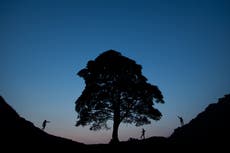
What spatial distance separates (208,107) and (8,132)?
173ft

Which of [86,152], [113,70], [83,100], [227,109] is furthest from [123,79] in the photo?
[227,109]

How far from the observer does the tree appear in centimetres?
2550

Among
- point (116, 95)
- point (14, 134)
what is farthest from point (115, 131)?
point (14, 134)

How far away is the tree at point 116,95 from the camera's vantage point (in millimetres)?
25500

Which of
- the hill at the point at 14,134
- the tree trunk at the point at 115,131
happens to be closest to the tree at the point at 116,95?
the tree trunk at the point at 115,131

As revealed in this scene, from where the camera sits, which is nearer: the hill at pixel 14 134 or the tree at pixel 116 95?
the hill at pixel 14 134

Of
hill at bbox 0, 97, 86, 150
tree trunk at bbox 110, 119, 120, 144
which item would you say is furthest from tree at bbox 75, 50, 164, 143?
hill at bbox 0, 97, 86, 150

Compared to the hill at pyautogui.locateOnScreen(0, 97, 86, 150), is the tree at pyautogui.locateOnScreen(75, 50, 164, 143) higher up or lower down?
higher up

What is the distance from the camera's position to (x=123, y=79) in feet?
84.0

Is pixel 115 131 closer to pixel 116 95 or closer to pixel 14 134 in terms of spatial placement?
pixel 116 95

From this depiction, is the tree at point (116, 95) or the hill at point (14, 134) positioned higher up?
the tree at point (116, 95)

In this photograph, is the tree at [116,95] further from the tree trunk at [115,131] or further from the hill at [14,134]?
the hill at [14,134]

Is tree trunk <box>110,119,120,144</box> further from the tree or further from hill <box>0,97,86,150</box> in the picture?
hill <box>0,97,86,150</box>

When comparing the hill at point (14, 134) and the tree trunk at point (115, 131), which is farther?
the tree trunk at point (115, 131)
